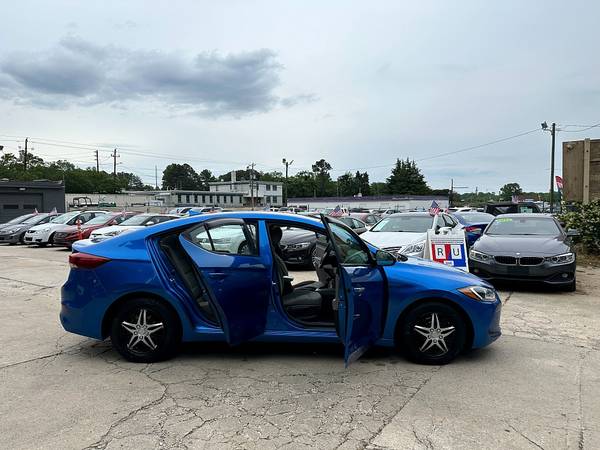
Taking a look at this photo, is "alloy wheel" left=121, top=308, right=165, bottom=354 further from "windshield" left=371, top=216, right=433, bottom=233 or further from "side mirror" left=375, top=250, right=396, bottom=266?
"windshield" left=371, top=216, right=433, bottom=233

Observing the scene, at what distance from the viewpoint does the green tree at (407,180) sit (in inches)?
4210

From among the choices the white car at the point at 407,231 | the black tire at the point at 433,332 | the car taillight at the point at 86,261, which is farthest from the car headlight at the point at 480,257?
the car taillight at the point at 86,261

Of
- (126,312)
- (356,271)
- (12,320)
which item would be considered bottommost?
(12,320)

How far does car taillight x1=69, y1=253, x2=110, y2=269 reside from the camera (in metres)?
4.69

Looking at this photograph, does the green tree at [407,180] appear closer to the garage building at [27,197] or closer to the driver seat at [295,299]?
the garage building at [27,197]

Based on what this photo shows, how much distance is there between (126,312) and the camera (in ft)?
15.3

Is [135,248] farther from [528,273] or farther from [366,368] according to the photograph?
[528,273]

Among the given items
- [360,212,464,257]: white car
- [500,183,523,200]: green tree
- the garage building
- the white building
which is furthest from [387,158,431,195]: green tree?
[360,212,464,257]: white car

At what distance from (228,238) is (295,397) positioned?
1.78m

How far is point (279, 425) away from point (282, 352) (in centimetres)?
159

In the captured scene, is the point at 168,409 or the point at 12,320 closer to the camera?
the point at 168,409

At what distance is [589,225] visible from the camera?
13.1m

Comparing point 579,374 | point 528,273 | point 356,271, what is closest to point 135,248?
point 356,271

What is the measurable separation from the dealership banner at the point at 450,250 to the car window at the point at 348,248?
4945mm
